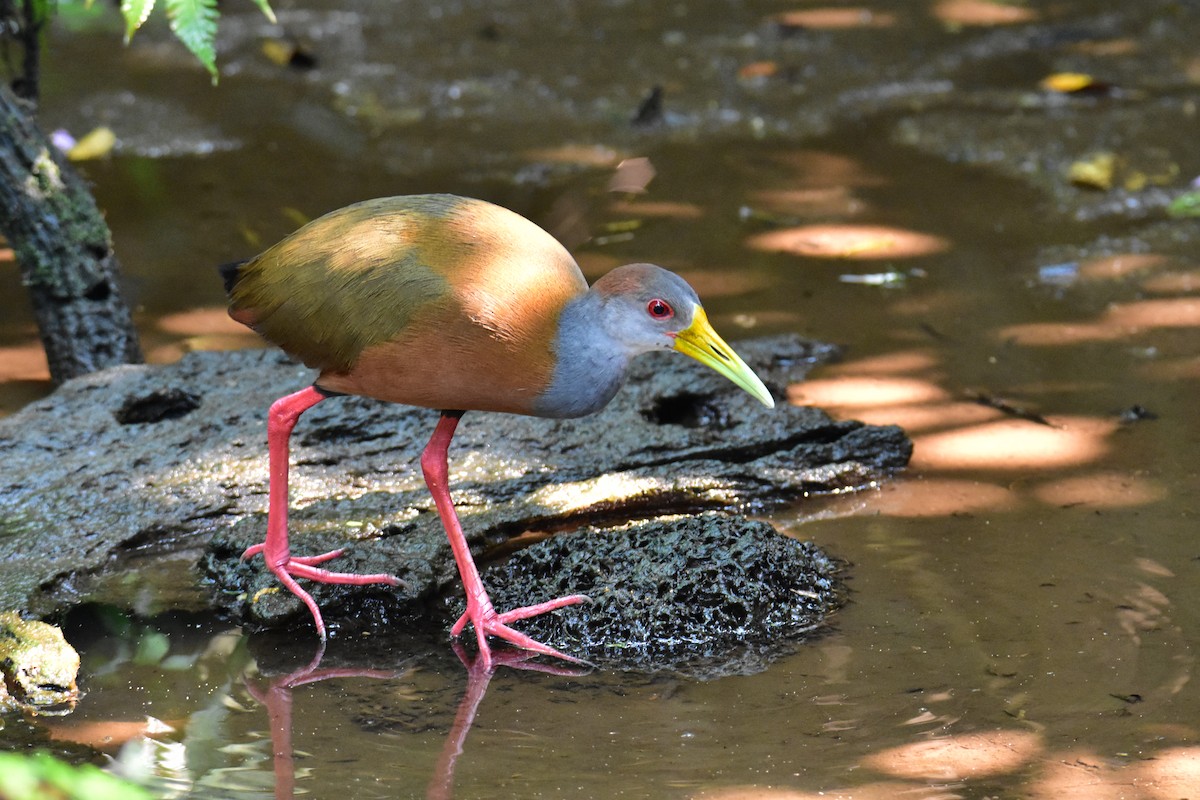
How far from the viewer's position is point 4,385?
5.04 meters

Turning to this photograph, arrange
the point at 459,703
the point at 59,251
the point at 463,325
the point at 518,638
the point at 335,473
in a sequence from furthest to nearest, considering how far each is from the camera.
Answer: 1. the point at 59,251
2. the point at 335,473
3. the point at 518,638
4. the point at 463,325
5. the point at 459,703

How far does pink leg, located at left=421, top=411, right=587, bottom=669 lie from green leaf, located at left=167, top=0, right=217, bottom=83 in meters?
1.41

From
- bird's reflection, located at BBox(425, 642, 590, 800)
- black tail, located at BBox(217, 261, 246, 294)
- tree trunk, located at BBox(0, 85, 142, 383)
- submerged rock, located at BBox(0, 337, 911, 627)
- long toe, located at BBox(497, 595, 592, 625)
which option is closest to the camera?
bird's reflection, located at BBox(425, 642, 590, 800)

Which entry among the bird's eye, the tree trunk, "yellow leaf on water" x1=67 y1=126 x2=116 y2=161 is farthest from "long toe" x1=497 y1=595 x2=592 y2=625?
"yellow leaf on water" x1=67 y1=126 x2=116 y2=161

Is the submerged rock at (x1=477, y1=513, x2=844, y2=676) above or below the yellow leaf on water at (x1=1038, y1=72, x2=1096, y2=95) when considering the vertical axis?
below

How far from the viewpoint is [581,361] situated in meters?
3.54

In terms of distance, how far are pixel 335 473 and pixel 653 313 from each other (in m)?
1.37

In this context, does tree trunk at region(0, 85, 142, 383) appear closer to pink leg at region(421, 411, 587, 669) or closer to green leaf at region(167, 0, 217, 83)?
green leaf at region(167, 0, 217, 83)

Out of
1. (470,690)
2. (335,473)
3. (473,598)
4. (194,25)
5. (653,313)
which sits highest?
(194,25)

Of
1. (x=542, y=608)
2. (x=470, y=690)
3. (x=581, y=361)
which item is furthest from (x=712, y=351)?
(x=470, y=690)

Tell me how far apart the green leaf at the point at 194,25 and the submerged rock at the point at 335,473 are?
112 cm

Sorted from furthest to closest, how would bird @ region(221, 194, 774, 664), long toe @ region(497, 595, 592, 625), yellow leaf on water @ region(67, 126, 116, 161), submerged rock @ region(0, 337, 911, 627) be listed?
yellow leaf on water @ region(67, 126, 116, 161) < submerged rock @ region(0, 337, 911, 627) < long toe @ region(497, 595, 592, 625) < bird @ region(221, 194, 774, 664)

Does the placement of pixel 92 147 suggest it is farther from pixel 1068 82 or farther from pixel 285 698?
pixel 1068 82

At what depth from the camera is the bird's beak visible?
3584 millimetres
